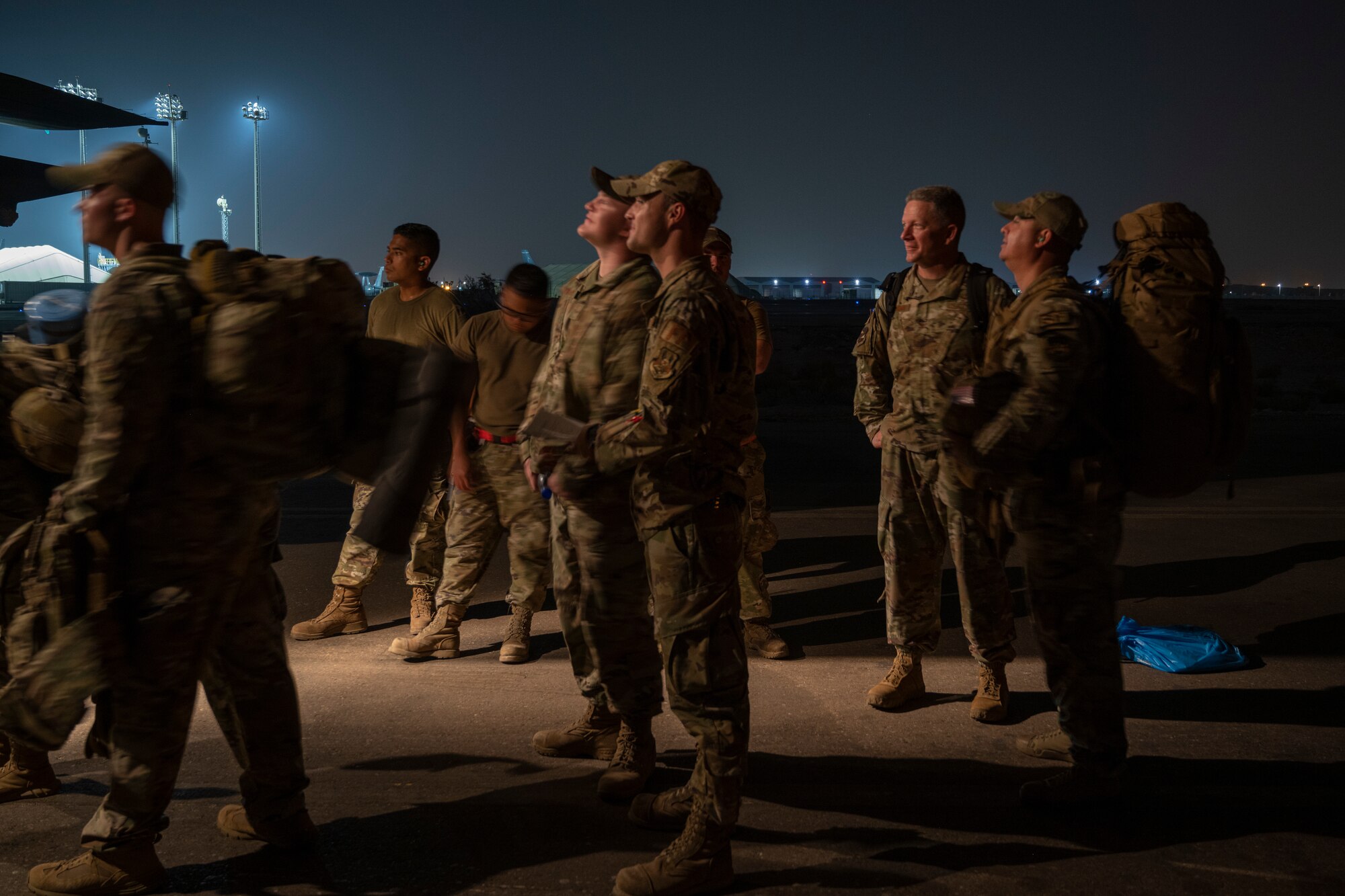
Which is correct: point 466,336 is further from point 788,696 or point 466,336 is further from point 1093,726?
point 1093,726

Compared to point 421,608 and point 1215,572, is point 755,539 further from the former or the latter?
point 1215,572

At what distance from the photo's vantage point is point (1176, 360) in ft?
10.9

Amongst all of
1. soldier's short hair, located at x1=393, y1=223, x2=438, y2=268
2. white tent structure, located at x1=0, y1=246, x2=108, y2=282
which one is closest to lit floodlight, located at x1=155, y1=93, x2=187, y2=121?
white tent structure, located at x1=0, y1=246, x2=108, y2=282

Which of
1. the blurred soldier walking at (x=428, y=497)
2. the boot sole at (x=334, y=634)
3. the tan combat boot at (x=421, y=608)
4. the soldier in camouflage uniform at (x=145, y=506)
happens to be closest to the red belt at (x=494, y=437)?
the blurred soldier walking at (x=428, y=497)

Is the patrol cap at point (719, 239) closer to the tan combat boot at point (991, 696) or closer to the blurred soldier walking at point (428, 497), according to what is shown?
the blurred soldier walking at point (428, 497)

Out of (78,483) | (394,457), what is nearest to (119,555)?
(78,483)

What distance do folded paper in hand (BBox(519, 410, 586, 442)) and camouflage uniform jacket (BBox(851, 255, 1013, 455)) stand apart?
176 centimetres

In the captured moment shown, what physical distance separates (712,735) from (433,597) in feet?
11.2

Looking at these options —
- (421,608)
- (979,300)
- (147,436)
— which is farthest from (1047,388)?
(421,608)

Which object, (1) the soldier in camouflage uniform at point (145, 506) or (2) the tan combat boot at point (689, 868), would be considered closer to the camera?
(1) the soldier in camouflage uniform at point (145, 506)

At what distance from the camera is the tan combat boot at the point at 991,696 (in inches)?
176

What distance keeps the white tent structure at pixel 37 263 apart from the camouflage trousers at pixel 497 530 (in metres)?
106

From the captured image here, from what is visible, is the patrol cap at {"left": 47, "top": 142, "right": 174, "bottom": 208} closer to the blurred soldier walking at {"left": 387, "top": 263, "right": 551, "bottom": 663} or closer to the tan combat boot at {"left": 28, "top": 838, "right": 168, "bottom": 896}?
the tan combat boot at {"left": 28, "top": 838, "right": 168, "bottom": 896}

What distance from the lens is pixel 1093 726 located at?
3518mm
